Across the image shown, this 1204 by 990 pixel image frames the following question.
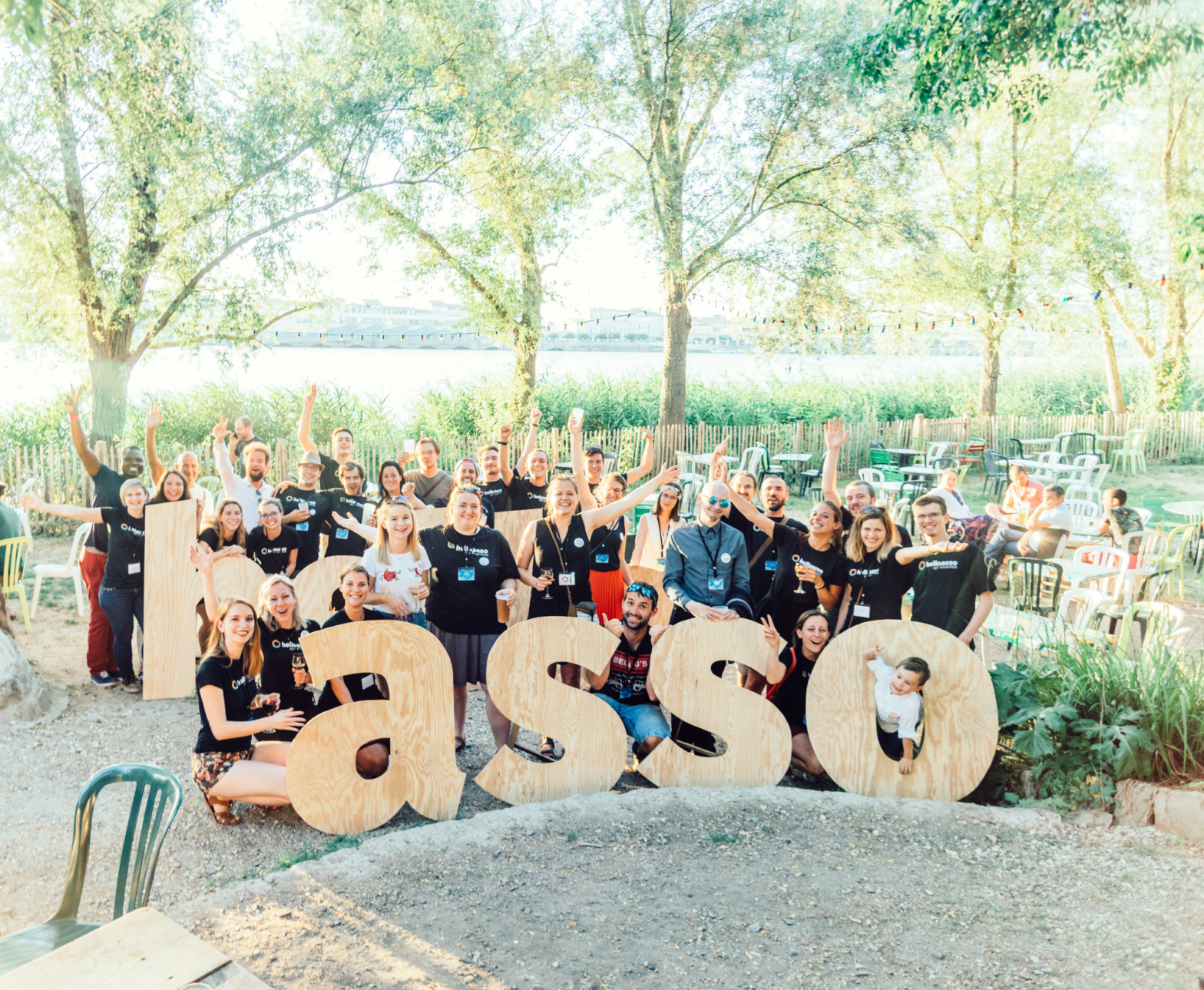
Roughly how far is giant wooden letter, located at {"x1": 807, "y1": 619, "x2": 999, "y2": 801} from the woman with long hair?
3.07 m

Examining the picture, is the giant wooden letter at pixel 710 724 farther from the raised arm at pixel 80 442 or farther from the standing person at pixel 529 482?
the raised arm at pixel 80 442

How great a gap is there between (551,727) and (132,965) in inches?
124

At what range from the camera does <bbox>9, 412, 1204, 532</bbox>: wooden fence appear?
13539 millimetres

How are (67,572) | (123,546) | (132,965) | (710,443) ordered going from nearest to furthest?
(132,965) → (123,546) → (67,572) → (710,443)

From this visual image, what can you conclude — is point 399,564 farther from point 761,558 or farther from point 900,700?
point 900,700

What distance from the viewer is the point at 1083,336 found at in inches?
1203

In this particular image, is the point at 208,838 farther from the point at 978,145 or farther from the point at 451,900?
the point at 978,145

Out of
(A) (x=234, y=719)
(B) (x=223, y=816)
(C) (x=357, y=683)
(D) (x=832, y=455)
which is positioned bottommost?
(B) (x=223, y=816)

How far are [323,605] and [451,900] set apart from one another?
11.0ft

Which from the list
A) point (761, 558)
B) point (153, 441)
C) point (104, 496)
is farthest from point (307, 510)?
→ point (761, 558)

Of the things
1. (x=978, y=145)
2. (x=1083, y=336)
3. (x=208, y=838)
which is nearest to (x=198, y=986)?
(x=208, y=838)

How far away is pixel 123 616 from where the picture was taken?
7.16m

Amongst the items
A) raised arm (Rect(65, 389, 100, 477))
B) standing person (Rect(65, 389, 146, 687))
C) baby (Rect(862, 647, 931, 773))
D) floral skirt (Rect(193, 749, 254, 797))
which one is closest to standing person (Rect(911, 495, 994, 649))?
baby (Rect(862, 647, 931, 773))

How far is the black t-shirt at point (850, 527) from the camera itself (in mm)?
6148
